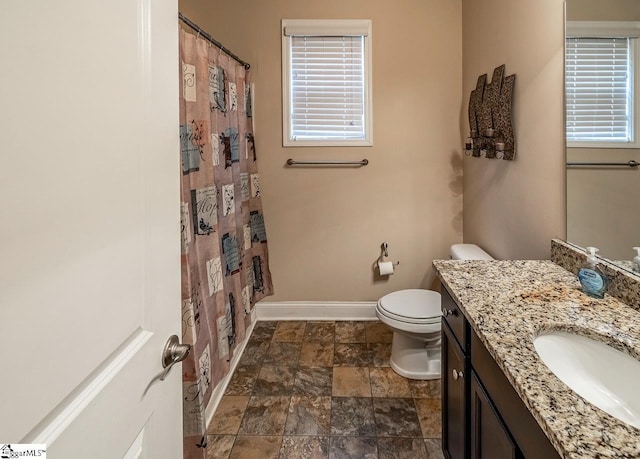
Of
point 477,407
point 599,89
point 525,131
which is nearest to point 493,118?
point 525,131

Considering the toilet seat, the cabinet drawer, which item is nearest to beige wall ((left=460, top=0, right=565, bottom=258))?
the toilet seat

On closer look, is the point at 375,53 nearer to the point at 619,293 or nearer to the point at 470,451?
the point at 619,293

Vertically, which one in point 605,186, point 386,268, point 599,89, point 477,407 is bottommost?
point 477,407

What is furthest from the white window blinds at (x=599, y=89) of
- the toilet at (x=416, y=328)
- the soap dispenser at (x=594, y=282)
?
the toilet at (x=416, y=328)

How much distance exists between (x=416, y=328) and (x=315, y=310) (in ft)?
3.68

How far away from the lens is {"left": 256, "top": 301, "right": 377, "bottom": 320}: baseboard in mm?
2945

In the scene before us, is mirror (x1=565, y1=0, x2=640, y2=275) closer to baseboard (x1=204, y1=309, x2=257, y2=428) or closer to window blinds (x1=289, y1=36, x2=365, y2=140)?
window blinds (x1=289, y1=36, x2=365, y2=140)

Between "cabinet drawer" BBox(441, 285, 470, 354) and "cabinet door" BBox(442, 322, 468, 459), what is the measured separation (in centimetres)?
3

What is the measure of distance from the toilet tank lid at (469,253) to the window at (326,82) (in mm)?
1056

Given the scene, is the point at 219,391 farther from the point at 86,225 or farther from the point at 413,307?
the point at 86,225

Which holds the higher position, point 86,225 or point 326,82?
point 326,82

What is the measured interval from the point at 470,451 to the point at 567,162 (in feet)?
3.83

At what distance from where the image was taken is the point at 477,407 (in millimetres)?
1062

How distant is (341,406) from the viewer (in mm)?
1915
